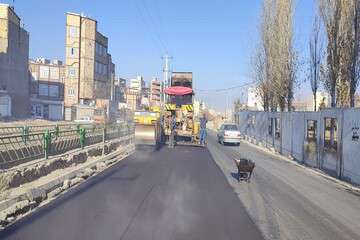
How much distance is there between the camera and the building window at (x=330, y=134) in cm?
1941

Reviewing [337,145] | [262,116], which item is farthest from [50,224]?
[262,116]

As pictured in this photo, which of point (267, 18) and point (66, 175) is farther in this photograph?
point (267, 18)

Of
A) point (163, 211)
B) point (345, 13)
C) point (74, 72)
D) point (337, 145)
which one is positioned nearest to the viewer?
point (163, 211)

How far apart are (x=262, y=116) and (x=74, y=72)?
58.2m

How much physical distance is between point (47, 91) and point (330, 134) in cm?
9342

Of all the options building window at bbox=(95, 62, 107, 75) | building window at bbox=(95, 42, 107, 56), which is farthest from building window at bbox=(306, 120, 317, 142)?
building window at bbox=(95, 42, 107, 56)

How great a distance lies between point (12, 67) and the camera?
2815 inches

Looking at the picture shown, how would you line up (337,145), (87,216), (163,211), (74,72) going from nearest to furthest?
(87,216)
(163,211)
(337,145)
(74,72)

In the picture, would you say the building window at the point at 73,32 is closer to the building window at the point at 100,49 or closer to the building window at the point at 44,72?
the building window at the point at 100,49

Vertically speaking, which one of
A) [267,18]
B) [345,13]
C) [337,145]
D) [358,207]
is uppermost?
[267,18]

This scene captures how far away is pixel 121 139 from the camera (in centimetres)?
2984

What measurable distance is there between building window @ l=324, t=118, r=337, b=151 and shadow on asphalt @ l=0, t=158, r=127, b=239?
27.5 feet

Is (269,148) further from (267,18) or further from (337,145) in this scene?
(337,145)

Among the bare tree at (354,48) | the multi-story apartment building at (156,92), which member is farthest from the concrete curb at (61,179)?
the bare tree at (354,48)
